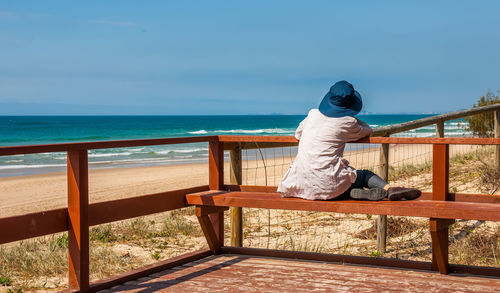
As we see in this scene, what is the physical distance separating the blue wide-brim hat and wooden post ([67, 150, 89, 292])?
1888 millimetres

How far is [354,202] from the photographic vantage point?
4199mm

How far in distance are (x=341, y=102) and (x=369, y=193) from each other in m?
0.73

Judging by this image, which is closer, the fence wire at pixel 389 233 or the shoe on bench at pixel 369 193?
the shoe on bench at pixel 369 193

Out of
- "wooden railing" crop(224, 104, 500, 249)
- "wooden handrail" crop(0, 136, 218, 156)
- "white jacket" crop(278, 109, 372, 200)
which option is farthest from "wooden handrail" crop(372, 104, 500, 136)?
"wooden handrail" crop(0, 136, 218, 156)

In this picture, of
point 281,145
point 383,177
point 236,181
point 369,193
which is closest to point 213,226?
point 236,181

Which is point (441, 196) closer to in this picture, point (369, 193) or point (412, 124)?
point (369, 193)

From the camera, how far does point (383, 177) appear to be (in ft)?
19.8

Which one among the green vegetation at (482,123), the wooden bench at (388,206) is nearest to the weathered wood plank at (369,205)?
the wooden bench at (388,206)

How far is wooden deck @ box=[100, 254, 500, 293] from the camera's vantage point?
3920mm

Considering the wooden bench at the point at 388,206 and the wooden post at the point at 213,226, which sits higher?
the wooden bench at the point at 388,206

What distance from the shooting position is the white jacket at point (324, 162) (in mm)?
4309

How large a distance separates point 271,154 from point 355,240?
579 inches

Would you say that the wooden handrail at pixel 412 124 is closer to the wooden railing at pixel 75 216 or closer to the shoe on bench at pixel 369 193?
the shoe on bench at pixel 369 193

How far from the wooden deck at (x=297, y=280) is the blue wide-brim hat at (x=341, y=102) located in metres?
1.21
